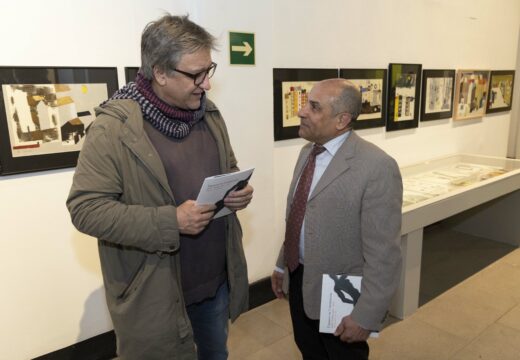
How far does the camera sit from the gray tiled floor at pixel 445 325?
9.39 feet

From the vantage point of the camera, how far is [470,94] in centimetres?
536

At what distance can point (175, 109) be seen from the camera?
159 centimetres

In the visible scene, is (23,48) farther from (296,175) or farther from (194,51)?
(296,175)

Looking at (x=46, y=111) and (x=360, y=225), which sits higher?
(x=46, y=111)

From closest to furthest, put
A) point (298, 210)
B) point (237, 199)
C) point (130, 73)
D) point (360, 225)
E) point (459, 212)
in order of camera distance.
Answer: point (237, 199)
point (360, 225)
point (298, 210)
point (130, 73)
point (459, 212)

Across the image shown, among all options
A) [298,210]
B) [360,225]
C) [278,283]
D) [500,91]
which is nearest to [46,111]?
[298,210]

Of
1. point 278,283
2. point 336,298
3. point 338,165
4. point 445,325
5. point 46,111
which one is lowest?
point 445,325

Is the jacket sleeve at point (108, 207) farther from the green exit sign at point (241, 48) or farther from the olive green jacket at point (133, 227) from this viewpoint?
the green exit sign at point (241, 48)

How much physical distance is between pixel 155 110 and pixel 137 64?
124 cm

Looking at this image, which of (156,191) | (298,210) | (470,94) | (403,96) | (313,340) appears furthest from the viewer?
(470,94)

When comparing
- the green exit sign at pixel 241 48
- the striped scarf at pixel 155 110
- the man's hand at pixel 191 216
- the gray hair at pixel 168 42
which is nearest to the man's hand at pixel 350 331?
the man's hand at pixel 191 216

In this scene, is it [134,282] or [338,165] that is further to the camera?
[338,165]

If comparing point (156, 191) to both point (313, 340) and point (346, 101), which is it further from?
point (313, 340)

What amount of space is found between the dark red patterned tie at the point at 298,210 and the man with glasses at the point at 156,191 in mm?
344
